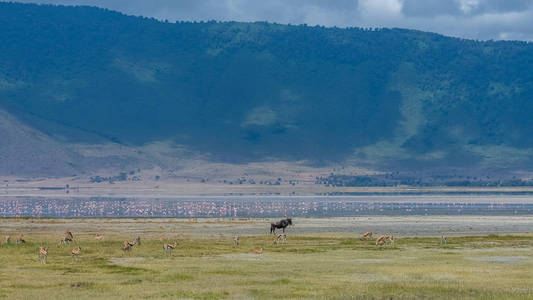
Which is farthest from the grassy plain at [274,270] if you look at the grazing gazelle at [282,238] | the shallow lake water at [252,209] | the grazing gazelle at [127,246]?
the shallow lake water at [252,209]

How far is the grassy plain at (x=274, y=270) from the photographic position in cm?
2773

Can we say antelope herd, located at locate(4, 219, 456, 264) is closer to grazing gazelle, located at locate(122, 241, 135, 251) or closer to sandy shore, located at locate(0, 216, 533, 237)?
grazing gazelle, located at locate(122, 241, 135, 251)


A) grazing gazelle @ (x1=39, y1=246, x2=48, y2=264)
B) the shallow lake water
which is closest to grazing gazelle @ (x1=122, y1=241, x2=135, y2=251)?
grazing gazelle @ (x1=39, y1=246, x2=48, y2=264)

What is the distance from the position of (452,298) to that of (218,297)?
6290 millimetres

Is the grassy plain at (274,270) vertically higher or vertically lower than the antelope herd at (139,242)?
lower

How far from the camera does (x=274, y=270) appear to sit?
3341 cm

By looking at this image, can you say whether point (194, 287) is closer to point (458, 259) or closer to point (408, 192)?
point (458, 259)

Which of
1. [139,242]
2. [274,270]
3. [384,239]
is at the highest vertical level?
[384,239]

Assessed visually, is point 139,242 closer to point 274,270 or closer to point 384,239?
point 384,239

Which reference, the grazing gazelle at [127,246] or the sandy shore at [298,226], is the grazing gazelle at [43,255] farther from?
the sandy shore at [298,226]

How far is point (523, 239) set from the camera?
50.5 metres

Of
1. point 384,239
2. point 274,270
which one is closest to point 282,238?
point 384,239

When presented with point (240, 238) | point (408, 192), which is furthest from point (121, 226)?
point (408, 192)

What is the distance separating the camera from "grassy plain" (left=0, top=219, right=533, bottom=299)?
27.7 m
